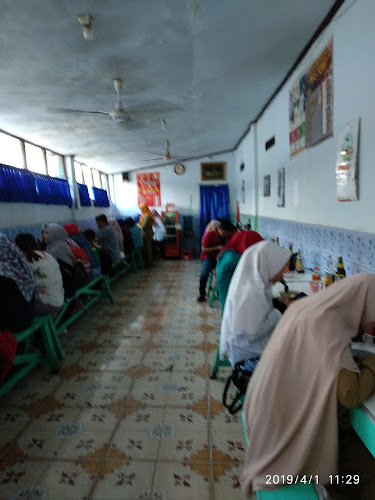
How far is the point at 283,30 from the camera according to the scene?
2592mm

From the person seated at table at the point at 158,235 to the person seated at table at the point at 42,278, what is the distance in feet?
18.3

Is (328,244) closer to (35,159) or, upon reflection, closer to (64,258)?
(64,258)

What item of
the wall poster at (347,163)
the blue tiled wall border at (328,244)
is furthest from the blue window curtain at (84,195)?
the wall poster at (347,163)

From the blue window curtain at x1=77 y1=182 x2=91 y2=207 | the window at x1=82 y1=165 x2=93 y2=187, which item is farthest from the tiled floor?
the window at x1=82 y1=165 x2=93 y2=187

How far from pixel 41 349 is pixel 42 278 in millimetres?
629

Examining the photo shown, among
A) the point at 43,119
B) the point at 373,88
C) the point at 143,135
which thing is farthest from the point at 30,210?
the point at 373,88

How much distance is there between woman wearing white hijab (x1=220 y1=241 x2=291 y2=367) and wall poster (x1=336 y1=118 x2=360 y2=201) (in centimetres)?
79

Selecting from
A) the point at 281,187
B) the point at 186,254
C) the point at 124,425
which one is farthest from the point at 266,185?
the point at 186,254

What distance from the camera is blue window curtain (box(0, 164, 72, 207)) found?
13.4 ft

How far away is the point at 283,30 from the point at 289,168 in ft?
4.73

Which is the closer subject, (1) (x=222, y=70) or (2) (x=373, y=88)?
(2) (x=373, y=88)

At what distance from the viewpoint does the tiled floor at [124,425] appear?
5.32ft

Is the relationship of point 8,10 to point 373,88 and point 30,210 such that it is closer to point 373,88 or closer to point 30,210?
point 373,88

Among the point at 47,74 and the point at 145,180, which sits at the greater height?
the point at 47,74
